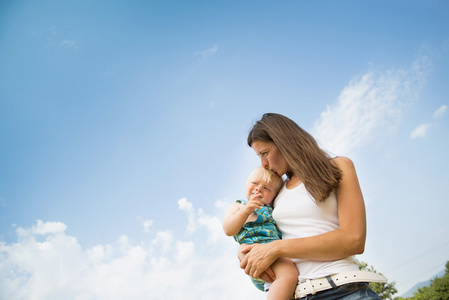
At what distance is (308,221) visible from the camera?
114 inches

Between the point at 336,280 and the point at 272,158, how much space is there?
4.12ft

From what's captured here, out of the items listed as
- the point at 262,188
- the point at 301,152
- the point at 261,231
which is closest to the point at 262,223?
the point at 261,231

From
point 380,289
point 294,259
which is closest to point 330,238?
point 294,259

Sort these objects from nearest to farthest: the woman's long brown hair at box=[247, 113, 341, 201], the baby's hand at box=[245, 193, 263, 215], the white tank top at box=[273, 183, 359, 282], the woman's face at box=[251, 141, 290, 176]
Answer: the white tank top at box=[273, 183, 359, 282]
the woman's long brown hair at box=[247, 113, 341, 201]
the baby's hand at box=[245, 193, 263, 215]
the woman's face at box=[251, 141, 290, 176]

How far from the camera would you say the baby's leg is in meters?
2.69

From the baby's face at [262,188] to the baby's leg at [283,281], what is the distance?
0.76m

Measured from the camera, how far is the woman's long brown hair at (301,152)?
110 inches

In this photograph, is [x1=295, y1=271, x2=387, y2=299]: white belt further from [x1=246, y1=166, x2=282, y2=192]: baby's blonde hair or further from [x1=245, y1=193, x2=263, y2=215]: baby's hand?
[x1=246, y1=166, x2=282, y2=192]: baby's blonde hair

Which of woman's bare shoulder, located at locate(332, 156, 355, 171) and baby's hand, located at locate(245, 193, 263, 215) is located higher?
baby's hand, located at locate(245, 193, 263, 215)

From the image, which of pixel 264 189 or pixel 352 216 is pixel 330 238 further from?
pixel 264 189

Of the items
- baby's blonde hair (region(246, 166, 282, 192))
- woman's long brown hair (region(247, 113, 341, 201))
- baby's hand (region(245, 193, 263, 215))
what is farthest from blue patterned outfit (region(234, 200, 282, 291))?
woman's long brown hair (region(247, 113, 341, 201))

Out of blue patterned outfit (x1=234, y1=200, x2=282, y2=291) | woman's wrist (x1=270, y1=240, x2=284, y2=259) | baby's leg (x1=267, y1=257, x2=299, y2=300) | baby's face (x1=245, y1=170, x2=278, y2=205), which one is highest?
baby's face (x1=245, y1=170, x2=278, y2=205)

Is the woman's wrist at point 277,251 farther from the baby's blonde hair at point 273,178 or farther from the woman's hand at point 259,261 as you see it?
the baby's blonde hair at point 273,178

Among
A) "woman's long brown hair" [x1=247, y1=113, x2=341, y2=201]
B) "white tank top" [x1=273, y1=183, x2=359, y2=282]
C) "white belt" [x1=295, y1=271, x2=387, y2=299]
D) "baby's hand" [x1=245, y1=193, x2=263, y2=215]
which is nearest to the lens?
"white belt" [x1=295, y1=271, x2=387, y2=299]
